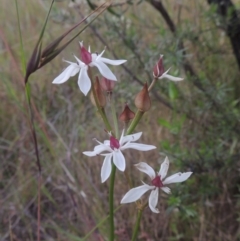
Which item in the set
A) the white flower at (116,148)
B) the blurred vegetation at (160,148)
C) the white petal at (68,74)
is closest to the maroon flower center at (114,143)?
the white flower at (116,148)

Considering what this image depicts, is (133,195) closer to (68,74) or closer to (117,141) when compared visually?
(117,141)

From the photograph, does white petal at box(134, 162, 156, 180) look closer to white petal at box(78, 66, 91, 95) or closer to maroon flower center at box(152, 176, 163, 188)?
maroon flower center at box(152, 176, 163, 188)

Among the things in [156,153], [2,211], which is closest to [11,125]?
[2,211]

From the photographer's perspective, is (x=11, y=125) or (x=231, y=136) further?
(x=11, y=125)

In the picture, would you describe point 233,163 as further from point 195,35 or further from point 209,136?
point 195,35

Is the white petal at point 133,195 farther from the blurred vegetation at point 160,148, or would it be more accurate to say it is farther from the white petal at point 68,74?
the blurred vegetation at point 160,148

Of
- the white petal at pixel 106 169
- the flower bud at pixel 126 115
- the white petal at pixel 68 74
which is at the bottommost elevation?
the white petal at pixel 106 169
